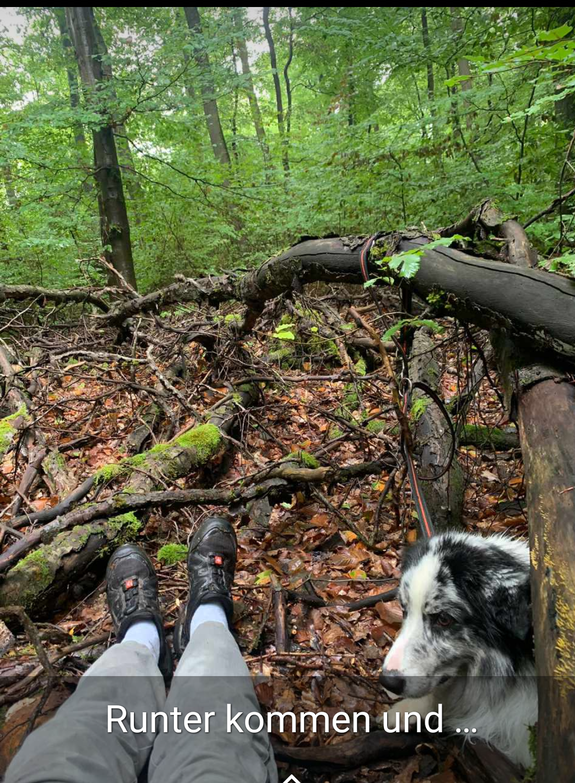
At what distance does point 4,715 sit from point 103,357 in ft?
10.9

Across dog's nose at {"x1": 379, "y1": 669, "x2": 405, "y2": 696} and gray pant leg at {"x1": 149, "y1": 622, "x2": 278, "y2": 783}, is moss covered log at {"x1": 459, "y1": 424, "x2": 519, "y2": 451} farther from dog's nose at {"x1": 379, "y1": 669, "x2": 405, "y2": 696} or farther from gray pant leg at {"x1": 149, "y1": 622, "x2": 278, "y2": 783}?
gray pant leg at {"x1": 149, "y1": 622, "x2": 278, "y2": 783}

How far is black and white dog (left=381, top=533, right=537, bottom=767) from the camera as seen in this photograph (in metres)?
1.75

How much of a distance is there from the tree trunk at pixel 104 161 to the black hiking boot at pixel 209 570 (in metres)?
6.62

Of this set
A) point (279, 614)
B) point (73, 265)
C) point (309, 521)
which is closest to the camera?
point (279, 614)

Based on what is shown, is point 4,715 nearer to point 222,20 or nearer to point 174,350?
point 174,350

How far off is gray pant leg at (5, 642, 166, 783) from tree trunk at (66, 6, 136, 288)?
744 cm

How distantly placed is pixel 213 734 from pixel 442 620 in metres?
1.05

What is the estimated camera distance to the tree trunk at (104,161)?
26.8 feet

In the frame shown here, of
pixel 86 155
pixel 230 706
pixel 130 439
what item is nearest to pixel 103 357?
pixel 130 439

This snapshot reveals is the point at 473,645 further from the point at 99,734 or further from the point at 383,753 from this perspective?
the point at 99,734

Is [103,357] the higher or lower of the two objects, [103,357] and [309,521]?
the higher

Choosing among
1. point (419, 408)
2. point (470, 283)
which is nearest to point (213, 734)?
point (470, 283)

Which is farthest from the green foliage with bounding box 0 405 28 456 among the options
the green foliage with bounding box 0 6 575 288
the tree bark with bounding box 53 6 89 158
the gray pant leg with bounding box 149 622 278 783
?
the tree bark with bounding box 53 6 89 158

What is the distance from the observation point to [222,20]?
8281 millimetres
